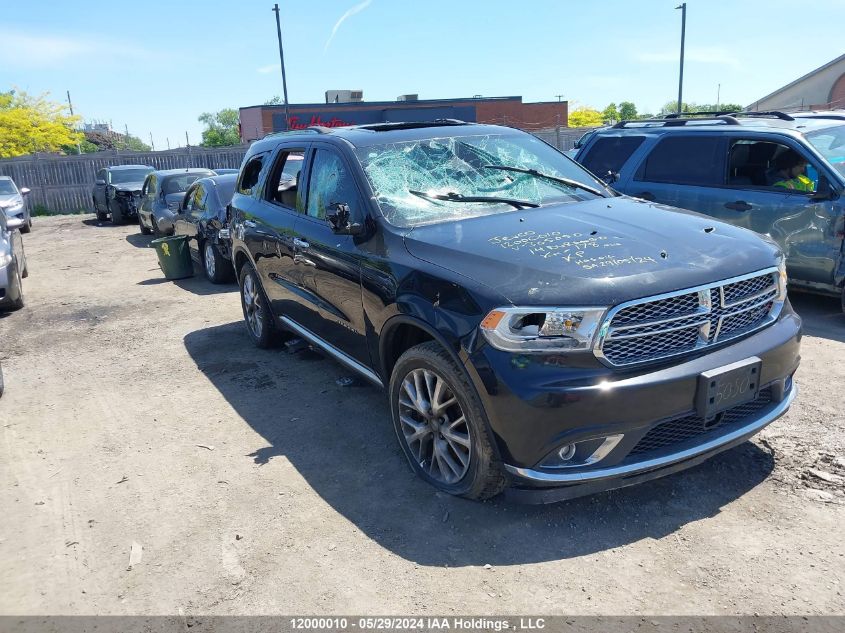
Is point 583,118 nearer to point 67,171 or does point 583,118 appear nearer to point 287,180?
point 67,171

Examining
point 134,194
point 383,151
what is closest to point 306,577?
point 383,151

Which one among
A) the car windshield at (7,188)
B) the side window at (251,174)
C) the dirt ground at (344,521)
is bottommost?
the dirt ground at (344,521)

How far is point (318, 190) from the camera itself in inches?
190

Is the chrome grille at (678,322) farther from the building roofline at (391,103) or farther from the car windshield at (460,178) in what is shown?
the building roofline at (391,103)

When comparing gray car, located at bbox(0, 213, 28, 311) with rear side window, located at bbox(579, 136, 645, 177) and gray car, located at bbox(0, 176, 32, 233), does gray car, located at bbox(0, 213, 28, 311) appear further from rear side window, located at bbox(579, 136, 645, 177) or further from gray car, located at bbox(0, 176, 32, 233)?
gray car, located at bbox(0, 176, 32, 233)

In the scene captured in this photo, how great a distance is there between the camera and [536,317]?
3012 mm

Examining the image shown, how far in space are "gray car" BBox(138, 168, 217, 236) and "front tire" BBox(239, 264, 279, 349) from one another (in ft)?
25.8

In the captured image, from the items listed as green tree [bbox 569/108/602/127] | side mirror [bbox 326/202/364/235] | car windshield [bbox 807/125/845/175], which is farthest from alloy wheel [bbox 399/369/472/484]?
green tree [bbox 569/108/602/127]

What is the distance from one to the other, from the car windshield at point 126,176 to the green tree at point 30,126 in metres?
35.0

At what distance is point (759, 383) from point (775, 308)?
1.83 feet

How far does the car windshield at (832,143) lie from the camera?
650cm

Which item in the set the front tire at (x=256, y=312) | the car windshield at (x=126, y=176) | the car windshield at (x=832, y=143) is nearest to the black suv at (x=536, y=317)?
the front tire at (x=256, y=312)

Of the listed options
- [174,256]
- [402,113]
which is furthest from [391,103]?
[174,256]

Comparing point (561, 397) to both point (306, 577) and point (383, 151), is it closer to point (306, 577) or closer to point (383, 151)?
point (306, 577)
